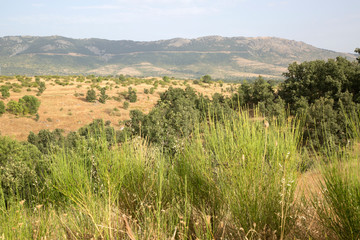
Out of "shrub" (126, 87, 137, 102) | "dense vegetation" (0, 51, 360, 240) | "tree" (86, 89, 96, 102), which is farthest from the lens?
"shrub" (126, 87, 137, 102)

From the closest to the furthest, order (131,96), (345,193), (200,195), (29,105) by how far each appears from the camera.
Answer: (345,193)
(200,195)
(29,105)
(131,96)

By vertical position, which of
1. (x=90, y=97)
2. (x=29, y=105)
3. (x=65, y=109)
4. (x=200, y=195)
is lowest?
(x=65, y=109)

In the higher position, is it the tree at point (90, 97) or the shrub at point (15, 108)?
the tree at point (90, 97)

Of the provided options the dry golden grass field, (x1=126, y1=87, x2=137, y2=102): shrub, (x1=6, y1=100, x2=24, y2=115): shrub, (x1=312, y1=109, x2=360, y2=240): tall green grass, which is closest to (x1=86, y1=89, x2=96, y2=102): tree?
the dry golden grass field

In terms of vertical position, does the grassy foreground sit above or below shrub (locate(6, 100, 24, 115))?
above

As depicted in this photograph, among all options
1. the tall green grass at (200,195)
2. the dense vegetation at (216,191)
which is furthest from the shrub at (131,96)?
the tall green grass at (200,195)

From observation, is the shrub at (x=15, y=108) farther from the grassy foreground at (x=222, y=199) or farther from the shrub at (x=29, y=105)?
the grassy foreground at (x=222, y=199)

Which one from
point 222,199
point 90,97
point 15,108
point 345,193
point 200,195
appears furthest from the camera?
point 90,97

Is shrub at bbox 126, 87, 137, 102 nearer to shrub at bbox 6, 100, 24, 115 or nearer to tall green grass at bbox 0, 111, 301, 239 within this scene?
shrub at bbox 6, 100, 24, 115

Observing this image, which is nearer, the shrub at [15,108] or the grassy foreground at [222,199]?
the grassy foreground at [222,199]

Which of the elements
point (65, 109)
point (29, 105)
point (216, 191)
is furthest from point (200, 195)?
point (65, 109)

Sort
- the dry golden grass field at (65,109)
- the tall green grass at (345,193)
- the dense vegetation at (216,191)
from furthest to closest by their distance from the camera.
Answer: the dry golden grass field at (65,109)
the dense vegetation at (216,191)
the tall green grass at (345,193)

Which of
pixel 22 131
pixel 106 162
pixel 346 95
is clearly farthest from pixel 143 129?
pixel 22 131

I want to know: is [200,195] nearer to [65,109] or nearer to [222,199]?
[222,199]
